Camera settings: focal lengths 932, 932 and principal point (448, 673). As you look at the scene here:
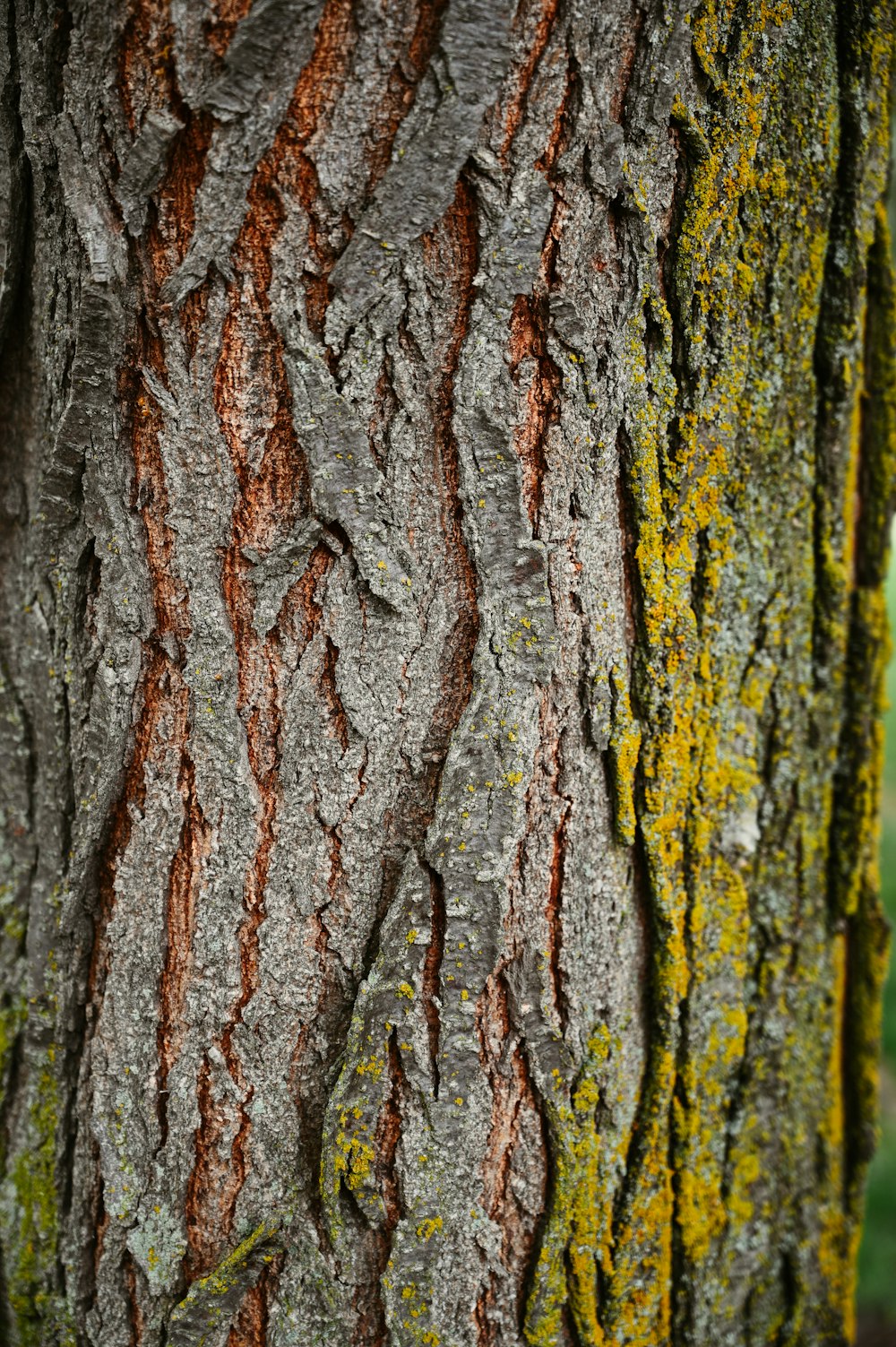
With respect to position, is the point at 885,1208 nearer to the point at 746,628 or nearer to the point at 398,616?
the point at 746,628

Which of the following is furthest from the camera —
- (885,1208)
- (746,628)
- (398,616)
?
(885,1208)

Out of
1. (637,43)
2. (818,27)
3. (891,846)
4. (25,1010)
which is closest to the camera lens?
(637,43)

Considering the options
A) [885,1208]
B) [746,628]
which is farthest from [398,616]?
[885,1208]

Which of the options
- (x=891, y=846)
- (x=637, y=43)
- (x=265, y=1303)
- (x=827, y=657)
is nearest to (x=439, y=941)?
(x=265, y=1303)

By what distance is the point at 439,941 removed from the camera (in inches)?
43.1

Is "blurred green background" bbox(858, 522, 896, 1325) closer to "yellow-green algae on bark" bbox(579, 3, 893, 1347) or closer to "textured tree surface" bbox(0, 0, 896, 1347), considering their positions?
"yellow-green algae on bark" bbox(579, 3, 893, 1347)

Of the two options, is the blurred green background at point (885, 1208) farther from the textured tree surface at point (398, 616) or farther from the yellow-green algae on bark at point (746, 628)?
the textured tree surface at point (398, 616)

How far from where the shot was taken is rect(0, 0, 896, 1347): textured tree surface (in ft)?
3.37

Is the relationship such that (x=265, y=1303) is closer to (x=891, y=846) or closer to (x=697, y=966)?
(x=697, y=966)

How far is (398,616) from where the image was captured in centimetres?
108

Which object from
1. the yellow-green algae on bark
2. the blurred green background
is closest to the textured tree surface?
the yellow-green algae on bark

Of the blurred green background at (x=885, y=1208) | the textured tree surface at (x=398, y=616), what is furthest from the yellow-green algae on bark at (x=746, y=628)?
the blurred green background at (x=885, y=1208)

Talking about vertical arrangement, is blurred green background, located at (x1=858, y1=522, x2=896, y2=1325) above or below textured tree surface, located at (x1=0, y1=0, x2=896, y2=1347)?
below

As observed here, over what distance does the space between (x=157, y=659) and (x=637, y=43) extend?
897mm
